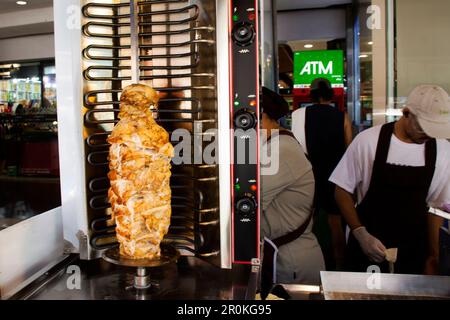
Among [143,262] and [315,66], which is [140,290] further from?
[315,66]

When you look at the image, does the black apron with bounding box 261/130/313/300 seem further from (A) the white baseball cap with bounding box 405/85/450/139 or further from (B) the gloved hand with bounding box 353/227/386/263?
(A) the white baseball cap with bounding box 405/85/450/139

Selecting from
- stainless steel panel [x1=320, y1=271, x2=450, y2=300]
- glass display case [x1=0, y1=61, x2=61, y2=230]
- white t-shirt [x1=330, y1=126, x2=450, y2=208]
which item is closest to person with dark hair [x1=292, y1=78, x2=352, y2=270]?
white t-shirt [x1=330, y1=126, x2=450, y2=208]

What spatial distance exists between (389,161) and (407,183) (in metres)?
0.14

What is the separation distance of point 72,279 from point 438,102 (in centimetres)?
186

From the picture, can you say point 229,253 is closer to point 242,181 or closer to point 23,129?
point 242,181

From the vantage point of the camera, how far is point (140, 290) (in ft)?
3.54

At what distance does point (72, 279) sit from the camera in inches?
45.1

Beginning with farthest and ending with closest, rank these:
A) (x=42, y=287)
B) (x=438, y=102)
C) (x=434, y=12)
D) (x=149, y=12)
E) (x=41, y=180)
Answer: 1. (x=434, y=12)
2. (x=438, y=102)
3. (x=41, y=180)
4. (x=149, y=12)
5. (x=42, y=287)

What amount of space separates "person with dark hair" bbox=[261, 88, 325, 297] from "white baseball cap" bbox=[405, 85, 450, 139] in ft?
2.03

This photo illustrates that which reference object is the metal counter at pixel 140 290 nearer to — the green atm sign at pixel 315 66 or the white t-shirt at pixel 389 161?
the white t-shirt at pixel 389 161

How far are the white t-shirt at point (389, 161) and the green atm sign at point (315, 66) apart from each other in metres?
3.29

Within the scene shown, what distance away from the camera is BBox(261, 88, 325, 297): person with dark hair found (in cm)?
188

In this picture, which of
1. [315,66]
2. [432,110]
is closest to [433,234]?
[432,110]
